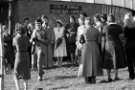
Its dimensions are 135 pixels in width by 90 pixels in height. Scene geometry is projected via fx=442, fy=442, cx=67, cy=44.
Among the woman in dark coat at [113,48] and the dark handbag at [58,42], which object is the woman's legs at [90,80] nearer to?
the woman in dark coat at [113,48]

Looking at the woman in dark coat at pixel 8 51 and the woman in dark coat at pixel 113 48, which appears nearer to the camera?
the woman in dark coat at pixel 113 48

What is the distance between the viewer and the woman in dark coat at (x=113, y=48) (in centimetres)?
1235

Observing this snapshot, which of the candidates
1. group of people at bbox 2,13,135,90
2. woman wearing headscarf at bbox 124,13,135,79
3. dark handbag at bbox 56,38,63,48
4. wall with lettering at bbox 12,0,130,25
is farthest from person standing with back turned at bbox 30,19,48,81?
wall with lettering at bbox 12,0,130,25

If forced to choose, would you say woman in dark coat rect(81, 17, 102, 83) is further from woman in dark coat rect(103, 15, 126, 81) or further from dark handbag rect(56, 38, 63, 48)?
dark handbag rect(56, 38, 63, 48)

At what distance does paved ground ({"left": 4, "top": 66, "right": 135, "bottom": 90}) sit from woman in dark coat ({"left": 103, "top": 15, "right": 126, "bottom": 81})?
52 cm

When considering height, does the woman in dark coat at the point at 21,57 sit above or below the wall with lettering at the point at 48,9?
below

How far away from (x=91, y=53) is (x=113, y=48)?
2.09 feet

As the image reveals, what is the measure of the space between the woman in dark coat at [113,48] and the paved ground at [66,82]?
519 mm

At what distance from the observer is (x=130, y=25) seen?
1224 centimetres

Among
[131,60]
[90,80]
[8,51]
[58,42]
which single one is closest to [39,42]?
[90,80]

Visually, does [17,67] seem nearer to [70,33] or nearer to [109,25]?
[109,25]

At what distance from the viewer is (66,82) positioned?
13.1m

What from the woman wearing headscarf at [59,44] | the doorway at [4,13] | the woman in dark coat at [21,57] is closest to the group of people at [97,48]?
the woman in dark coat at [21,57]

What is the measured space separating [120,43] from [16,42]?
3018 millimetres
